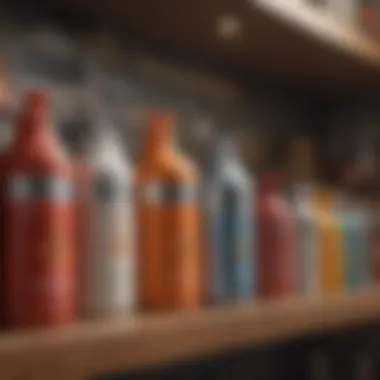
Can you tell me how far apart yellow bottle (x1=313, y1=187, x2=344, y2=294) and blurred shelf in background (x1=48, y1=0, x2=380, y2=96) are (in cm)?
24

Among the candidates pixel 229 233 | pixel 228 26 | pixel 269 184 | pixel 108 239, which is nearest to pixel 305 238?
pixel 269 184

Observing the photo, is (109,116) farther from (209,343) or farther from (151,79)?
(209,343)

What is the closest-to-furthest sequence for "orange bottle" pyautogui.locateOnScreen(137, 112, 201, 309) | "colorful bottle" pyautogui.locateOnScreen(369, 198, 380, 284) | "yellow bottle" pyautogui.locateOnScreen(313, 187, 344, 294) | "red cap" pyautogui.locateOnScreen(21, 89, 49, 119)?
1. "red cap" pyautogui.locateOnScreen(21, 89, 49, 119)
2. "orange bottle" pyautogui.locateOnScreen(137, 112, 201, 309)
3. "yellow bottle" pyautogui.locateOnScreen(313, 187, 344, 294)
4. "colorful bottle" pyautogui.locateOnScreen(369, 198, 380, 284)

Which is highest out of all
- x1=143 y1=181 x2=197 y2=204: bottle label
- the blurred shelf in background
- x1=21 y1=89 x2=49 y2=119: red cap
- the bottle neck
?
the blurred shelf in background

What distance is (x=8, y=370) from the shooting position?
699 mm

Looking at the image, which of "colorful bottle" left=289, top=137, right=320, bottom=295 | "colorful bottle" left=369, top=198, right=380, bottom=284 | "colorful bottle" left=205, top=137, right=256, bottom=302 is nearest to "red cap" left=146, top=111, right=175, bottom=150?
"colorful bottle" left=205, top=137, right=256, bottom=302

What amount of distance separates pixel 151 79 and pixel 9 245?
573 millimetres

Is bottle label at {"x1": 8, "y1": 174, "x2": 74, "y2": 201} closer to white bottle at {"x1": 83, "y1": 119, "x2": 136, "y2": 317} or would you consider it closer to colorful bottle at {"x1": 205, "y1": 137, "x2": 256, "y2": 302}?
white bottle at {"x1": 83, "y1": 119, "x2": 136, "y2": 317}

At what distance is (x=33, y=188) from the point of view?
2.69 ft

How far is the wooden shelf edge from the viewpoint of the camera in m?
1.18

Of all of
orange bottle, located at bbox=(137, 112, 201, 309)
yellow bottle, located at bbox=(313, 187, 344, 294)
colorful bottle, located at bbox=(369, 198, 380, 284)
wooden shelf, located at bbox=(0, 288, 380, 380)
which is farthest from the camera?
colorful bottle, located at bbox=(369, 198, 380, 284)

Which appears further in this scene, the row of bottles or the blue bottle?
the blue bottle

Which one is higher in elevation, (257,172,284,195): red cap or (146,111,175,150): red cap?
(146,111,175,150): red cap

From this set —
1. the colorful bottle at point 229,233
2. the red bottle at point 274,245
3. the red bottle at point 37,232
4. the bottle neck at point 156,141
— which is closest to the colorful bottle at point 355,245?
the red bottle at point 274,245
